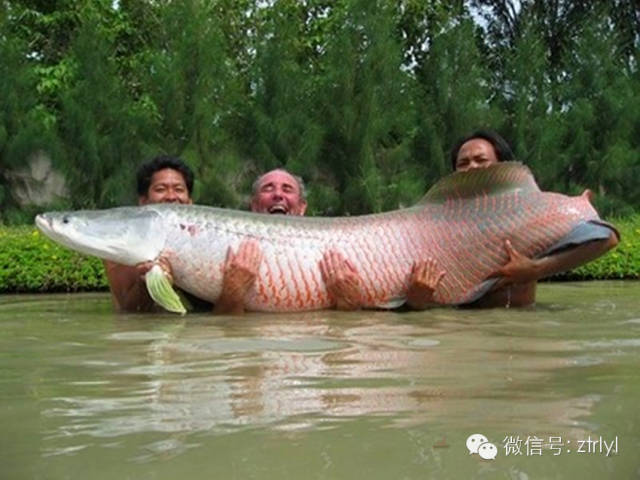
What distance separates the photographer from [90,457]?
186 cm

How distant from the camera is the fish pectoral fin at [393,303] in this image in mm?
4941

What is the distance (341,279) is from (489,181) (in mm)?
1010

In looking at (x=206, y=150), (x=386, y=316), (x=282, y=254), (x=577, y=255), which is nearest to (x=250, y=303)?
(x=282, y=254)

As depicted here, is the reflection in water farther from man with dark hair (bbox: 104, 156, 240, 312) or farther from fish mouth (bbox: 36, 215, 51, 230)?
man with dark hair (bbox: 104, 156, 240, 312)

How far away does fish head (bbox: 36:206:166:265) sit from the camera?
464 centimetres

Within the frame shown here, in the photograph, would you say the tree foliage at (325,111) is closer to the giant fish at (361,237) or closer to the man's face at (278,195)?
the man's face at (278,195)

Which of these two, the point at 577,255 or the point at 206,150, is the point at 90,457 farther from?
the point at 206,150

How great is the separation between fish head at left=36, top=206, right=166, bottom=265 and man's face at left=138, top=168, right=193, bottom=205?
1.97 ft

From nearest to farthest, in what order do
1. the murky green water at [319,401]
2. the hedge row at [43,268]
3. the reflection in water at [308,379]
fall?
the murky green water at [319,401]
the reflection in water at [308,379]
the hedge row at [43,268]

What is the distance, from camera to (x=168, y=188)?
529cm

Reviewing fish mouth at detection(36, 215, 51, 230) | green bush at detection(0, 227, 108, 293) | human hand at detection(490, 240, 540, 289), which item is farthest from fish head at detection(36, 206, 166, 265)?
green bush at detection(0, 227, 108, 293)

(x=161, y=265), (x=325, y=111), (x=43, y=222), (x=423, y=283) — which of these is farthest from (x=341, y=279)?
(x=325, y=111)

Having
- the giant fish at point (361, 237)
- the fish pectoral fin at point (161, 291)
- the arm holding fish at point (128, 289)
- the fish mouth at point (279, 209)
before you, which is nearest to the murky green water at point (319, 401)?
the fish pectoral fin at point (161, 291)

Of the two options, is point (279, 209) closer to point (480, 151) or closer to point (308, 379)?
point (480, 151)
